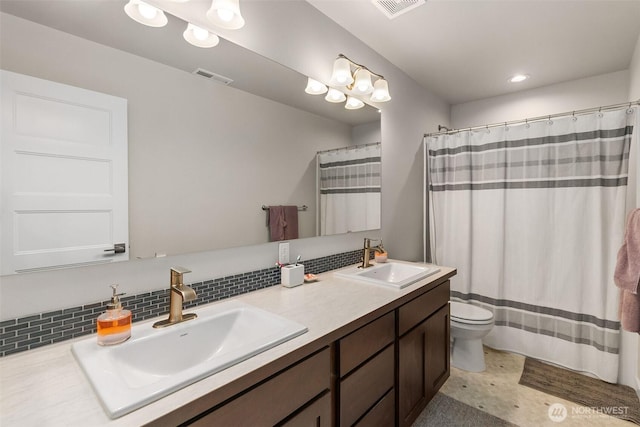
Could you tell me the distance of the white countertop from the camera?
609 mm

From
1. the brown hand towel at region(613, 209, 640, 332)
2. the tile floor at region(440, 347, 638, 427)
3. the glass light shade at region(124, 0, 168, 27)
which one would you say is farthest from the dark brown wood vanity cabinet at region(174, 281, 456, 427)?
the glass light shade at region(124, 0, 168, 27)

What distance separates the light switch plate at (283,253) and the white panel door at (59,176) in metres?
0.72

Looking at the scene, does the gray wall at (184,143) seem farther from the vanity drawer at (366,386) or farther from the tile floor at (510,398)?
the tile floor at (510,398)

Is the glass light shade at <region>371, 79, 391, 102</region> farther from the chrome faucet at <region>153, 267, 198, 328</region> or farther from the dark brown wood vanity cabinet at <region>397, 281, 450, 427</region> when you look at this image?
the chrome faucet at <region>153, 267, 198, 328</region>

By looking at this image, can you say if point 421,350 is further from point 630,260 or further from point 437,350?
point 630,260

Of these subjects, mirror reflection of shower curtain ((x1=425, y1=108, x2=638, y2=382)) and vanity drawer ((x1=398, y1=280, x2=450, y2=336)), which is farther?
mirror reflection of shower curtain ((x1=425, y1=108, x2=638, y2=382))

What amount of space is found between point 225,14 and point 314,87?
64 centimetres

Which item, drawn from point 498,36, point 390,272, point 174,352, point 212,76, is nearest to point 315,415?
point 174,352

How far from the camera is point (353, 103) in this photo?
2.02 m

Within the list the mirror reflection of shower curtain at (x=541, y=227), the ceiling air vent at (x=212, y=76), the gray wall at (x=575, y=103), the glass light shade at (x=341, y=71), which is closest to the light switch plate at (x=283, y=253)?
the ceiling air vent at (x=212, y=76)

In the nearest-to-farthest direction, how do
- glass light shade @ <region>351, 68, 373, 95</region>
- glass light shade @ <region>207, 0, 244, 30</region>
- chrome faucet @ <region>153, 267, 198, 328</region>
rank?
chrome faucet @ <region>153, 267, 198, 328</region> < glass light shade @ <region>207, 0, 244, 30</region> < glass light shade @ <region>351, 68, 373, 95</region>

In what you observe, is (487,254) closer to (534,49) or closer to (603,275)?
(603,275)

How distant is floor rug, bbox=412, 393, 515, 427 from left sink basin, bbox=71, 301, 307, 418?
4.19ft

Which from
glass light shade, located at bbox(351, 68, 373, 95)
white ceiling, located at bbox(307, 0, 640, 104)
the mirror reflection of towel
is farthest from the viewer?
glass light shade, located at bbox(351, 68, 373, 95)
